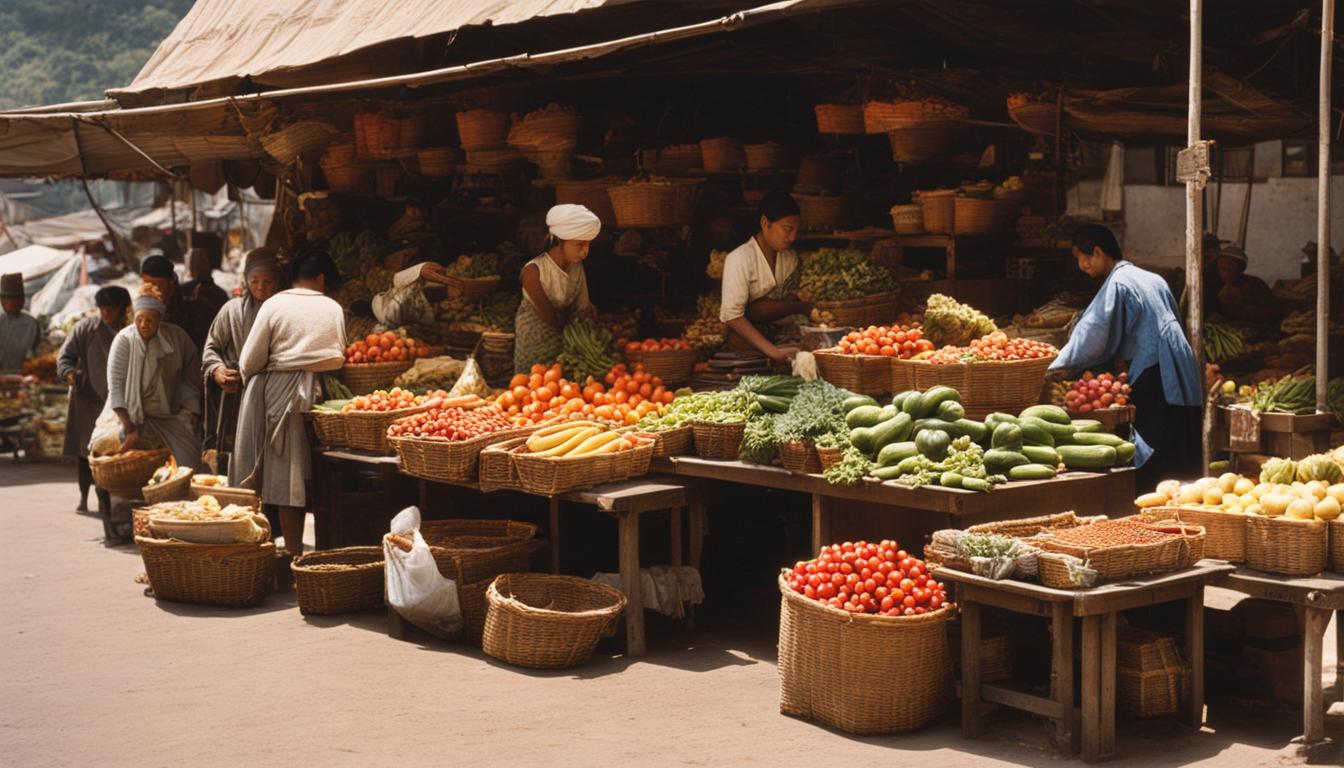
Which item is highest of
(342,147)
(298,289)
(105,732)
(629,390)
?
(342,147)

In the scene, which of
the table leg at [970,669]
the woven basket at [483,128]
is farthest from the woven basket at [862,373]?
the woven basket at [483,128]

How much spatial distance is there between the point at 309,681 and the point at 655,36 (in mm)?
3749

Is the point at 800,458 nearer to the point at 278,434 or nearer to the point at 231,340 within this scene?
the point at 278,434

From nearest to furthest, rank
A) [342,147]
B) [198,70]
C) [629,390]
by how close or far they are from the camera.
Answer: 1. [629,390]
2. [342,147]
3. [198,70]

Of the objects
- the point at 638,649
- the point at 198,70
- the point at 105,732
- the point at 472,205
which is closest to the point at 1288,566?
the point at 638,649

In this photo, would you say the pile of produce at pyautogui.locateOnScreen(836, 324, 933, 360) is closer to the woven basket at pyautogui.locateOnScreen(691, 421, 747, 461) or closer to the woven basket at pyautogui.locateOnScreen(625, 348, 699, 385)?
the woven basket at pyautogui.locateOnScreen(691, 421, 747, 461)

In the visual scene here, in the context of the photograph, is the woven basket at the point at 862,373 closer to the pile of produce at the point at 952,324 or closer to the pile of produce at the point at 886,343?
the pile of produce at the point at 886,343

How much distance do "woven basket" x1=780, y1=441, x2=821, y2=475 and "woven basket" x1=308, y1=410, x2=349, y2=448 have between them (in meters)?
3.16

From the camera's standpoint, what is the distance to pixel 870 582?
6.20m

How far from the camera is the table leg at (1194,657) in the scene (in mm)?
6137

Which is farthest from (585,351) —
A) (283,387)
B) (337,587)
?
(337,587)

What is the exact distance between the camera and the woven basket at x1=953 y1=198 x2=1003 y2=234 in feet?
31.5

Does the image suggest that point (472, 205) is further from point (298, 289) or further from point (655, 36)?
point (655, 36)

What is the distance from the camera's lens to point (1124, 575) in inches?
229
